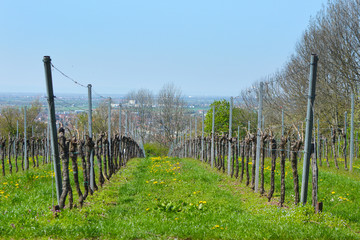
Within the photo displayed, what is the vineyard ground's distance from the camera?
24.5 ft

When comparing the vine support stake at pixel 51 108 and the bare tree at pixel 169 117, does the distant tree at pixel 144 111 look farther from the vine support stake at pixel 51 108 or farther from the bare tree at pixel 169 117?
the vine support stake at pixel 51 108

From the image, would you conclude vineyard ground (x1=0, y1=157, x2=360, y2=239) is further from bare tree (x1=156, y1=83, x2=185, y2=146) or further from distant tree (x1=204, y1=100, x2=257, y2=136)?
bare tree (x1=156, y1=83, x2=185, y2=146)

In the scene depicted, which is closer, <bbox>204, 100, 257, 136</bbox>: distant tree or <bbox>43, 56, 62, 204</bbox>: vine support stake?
<bbox>43, 56, 62, 204</bbox>: vine support stake

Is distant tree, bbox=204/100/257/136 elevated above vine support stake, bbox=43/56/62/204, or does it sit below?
below

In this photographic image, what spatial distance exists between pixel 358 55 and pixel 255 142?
59.3 feet

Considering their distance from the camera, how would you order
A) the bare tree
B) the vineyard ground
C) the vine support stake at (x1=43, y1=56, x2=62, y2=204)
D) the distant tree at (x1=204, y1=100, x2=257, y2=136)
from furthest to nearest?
the bare tree < the distant tree at (x1=204, y1=100, x2=257, y2=136) < the vine support stake at (x1=43, y1=56, x2=62, y2=204) < the vineyard ground

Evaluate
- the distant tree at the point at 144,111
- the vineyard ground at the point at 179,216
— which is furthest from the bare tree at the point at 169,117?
the vineyard ground at the point at 179,216

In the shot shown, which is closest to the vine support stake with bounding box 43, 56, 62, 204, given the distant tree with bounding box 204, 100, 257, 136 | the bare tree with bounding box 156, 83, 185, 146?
the distant tree with bounding box 204, 100, 257, 136

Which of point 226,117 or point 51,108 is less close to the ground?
point 51,108

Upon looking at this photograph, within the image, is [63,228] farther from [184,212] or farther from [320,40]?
[320,40]

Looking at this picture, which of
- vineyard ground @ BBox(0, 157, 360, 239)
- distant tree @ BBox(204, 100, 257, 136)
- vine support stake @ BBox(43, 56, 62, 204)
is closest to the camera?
vineyard ground @ BBox(0, 157, 360, 239)

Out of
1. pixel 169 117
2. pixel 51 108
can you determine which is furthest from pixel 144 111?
pixel 51 108

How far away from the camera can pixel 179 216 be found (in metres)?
9.18

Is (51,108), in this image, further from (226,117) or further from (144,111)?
(144,111)
